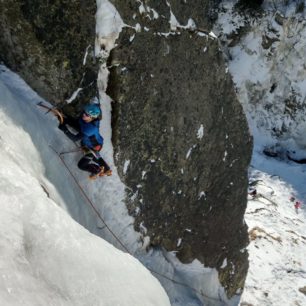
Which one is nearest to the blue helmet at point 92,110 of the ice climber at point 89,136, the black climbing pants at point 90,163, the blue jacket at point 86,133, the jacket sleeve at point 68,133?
the ice climber at point 89,136

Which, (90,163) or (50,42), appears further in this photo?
(90,163)

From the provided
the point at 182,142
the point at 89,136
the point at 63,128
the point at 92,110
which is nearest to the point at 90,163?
the point at 89,136

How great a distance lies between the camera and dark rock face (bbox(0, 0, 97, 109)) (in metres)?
6.40

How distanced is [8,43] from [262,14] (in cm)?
1670

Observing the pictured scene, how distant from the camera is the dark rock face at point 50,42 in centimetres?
640

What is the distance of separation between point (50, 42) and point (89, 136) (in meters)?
1.51

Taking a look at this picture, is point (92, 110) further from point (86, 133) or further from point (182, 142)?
point (182, 142)

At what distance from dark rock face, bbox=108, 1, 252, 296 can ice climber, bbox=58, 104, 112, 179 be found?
58cm

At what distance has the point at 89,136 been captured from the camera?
21.8 feet

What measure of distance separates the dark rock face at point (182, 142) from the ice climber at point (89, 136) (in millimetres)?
577

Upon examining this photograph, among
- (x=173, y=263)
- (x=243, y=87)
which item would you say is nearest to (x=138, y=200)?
(x=173, y=263)

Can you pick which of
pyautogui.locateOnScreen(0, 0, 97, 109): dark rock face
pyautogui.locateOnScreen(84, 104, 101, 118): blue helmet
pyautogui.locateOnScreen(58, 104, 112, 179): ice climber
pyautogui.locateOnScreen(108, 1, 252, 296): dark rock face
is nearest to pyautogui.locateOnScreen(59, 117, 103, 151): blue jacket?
pyautogui.locateOnScreen(58, 104, 112, 179): ice climber

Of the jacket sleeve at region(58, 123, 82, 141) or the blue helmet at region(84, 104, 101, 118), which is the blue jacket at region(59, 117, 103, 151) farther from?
the blue helmet at region(84, 104, 101, 118)

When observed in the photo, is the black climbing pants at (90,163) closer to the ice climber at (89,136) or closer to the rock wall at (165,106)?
the ice climber at (89,136)
